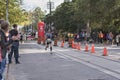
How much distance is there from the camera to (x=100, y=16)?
59500 mm

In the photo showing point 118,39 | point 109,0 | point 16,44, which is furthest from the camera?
point 109,0

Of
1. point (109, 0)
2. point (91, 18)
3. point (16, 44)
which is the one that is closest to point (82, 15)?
point (91, 18)

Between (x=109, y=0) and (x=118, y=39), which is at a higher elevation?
(x=109, y=0)

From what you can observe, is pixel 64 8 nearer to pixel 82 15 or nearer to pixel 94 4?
pixel 82 15

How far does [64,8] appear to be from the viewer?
94.8 metres

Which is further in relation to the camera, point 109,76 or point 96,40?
point 96,40

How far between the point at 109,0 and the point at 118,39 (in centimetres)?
885

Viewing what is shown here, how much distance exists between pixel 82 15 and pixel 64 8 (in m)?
27.8

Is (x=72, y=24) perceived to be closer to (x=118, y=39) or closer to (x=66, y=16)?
(x=66, y=16)

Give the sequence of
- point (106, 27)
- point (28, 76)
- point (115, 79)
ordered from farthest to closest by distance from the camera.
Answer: point (106, 27) → point (28, 76) → point (115, 79)

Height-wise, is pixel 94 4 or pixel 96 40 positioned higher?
pixel 94 4

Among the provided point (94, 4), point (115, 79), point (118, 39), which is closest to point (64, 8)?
point (94, 4)

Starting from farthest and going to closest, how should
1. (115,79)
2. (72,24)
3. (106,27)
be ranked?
(72,24) → (106,27) → (115,79)

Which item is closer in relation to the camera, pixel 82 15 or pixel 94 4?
pixel 94 4
